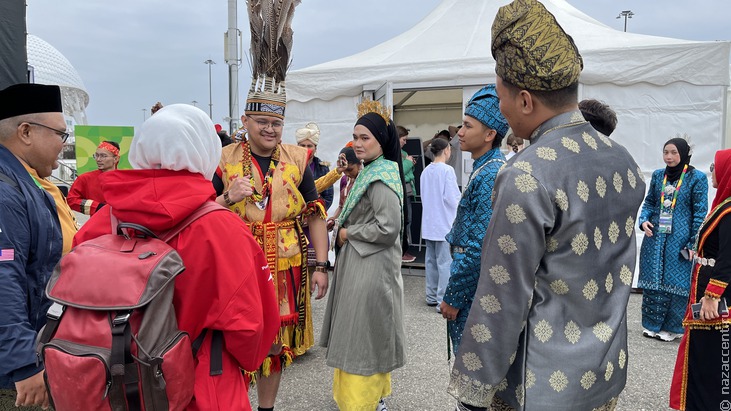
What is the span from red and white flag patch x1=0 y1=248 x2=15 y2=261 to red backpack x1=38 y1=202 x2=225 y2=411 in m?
0.57

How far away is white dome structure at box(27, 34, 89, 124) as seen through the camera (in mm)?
40406

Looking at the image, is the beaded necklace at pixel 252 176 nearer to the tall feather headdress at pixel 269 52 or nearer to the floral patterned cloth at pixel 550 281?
the tall feather headdress at pixel 269 52

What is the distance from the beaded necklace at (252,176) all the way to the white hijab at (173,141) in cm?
130

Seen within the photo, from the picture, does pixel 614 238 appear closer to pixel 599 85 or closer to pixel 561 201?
pixel 561 201

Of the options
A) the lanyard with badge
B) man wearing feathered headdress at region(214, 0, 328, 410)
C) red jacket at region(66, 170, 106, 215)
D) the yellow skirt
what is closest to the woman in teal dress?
the lanyard with badge

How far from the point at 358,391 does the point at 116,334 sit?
80.4 inches

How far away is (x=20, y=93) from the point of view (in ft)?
6.96

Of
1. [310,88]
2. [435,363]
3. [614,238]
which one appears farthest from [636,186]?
[310,88]

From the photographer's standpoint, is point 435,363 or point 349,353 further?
point 435,363

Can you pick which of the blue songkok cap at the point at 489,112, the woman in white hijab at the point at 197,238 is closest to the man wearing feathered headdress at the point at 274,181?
the blue songkok cap at the point at 489,112

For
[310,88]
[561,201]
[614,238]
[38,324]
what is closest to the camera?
[561,201]

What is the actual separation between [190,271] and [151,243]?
136 mm

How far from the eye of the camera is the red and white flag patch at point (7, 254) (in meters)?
1.75

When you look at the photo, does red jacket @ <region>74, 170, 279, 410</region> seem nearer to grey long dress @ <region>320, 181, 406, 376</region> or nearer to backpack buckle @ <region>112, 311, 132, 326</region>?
backpack buckle @ <region>112, 311, 132, 326</region>
